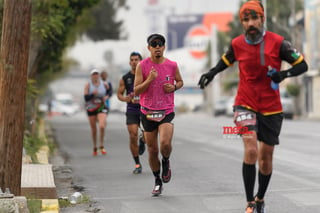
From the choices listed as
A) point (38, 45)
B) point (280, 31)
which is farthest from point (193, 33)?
point (38, 45)

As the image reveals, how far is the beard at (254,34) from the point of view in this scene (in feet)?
22.6

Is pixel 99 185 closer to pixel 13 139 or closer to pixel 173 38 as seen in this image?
pixel 13 139

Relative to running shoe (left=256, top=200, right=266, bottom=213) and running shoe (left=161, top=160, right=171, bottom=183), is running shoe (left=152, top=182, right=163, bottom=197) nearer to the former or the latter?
running shoe (left=161, top=160, right=171, bottom=183)

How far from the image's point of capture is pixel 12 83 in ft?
26.4

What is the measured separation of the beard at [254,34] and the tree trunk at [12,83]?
2.37m

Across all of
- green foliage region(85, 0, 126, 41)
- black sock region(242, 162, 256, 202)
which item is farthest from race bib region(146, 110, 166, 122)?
green foliage region(85, 0, 126, 41)

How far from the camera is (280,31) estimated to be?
62.8 meters

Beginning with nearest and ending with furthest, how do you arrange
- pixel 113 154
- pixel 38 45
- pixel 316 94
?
pixel 113 154
pixel 38 45
pixel 316 94

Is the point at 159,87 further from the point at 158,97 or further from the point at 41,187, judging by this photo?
the point at 41,187

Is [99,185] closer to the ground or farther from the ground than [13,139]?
closer to the ground

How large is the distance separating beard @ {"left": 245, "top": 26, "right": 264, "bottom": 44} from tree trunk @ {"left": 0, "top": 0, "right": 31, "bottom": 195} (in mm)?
2366

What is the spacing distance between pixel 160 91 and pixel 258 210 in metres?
2.40

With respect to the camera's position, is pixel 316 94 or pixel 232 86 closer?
pixel 316 94

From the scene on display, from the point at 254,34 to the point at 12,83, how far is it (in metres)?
2.52
